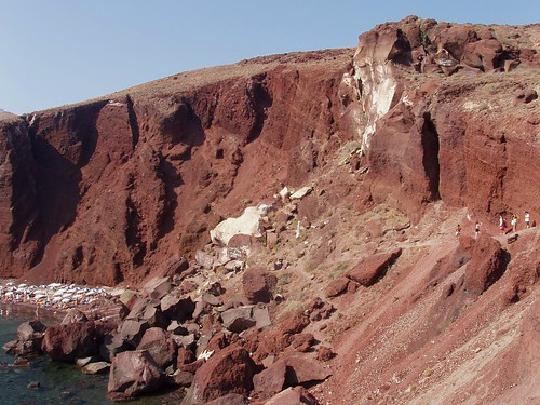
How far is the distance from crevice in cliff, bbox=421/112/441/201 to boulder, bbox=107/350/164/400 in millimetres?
15947

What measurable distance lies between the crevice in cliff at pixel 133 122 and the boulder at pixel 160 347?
2795 cm

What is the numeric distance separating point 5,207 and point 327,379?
42.5 m

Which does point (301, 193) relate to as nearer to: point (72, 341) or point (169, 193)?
point (169, 193)

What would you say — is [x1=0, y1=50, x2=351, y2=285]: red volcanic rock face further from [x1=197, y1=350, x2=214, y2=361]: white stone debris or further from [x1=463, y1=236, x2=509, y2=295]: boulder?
[x1=463, y1=236, x2=509, y2=295]: boulder

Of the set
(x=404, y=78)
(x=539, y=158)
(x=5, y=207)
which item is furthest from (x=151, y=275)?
(x=539, y=158)

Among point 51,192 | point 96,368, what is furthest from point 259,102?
point 96,368

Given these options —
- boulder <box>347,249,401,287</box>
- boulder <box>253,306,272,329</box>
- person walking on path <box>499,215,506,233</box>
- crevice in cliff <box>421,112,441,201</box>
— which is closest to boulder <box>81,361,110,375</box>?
boulder <box>253,306,272,329</box>

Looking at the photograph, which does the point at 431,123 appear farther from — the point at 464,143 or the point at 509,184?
the point at 509,184

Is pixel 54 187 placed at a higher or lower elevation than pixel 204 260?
higher

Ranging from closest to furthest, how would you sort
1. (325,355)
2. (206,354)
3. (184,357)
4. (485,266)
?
(485,266) → (325,355) → (206,354) → (184,357)

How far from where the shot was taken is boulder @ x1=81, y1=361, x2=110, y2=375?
1139 inches

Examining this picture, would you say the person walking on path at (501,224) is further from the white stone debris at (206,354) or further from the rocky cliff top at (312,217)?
the white stone debris at (206,354)

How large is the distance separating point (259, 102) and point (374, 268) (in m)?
27.2

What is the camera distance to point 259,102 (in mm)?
50219
